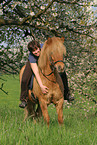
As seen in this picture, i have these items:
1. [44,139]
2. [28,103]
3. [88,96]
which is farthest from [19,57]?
[44,139]

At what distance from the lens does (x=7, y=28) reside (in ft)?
37.9

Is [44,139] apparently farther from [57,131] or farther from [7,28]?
[7,28]

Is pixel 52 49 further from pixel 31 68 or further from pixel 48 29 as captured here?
pixel 48 29

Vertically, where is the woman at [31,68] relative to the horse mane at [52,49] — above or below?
below

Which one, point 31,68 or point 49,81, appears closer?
point 49,81

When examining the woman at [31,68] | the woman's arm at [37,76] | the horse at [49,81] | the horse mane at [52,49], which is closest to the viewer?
the horse mane at [52,49]

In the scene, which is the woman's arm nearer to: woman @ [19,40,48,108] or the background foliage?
woman @ [19,40,48,108]

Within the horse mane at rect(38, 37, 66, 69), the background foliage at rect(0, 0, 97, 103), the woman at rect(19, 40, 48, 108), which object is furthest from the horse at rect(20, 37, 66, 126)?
the background foliage at rect(0, 0, 97, 103)

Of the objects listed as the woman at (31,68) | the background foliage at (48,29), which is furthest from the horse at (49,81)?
the background foliage at (48,29)

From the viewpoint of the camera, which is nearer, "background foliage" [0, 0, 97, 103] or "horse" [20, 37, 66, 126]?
"horse" [20, 37, 66, 126]

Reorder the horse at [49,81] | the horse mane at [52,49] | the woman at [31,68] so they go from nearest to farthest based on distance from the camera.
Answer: the horse mane at [52,49] < the horse at [49,81] < the woman at [31,68]

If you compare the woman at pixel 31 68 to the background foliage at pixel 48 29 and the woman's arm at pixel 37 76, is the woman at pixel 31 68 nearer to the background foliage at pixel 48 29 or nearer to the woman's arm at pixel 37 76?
the woman's arm at pixel 37 76

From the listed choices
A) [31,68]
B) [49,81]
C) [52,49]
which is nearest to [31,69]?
[31,68]

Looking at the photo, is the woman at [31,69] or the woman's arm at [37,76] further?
the woman at [31,69]
